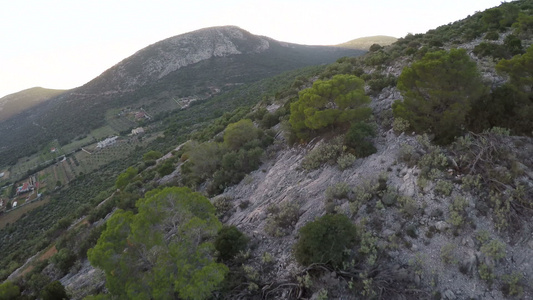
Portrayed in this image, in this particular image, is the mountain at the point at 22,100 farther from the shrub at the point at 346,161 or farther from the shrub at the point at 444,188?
the shrub at the point at 444,188

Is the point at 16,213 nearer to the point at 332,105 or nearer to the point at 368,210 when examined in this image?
the point at 332,105

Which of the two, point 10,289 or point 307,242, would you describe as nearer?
point 307,242

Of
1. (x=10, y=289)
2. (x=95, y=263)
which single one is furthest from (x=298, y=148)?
(x=10, y=289)

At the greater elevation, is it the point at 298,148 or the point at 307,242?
the point at 298,148

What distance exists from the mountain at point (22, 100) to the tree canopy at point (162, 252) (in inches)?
7730

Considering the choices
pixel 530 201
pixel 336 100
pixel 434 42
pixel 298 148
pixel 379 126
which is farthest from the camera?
pixel 434 42

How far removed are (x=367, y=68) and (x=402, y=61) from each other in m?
4.09

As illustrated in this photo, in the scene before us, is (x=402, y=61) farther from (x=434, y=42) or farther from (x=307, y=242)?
(x=307, y=242)

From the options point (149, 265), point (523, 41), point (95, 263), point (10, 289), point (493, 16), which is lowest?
point (10, 289)

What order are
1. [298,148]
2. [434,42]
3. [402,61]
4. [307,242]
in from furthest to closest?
[434,42] < [402,61] < [298,148] < [307,242]

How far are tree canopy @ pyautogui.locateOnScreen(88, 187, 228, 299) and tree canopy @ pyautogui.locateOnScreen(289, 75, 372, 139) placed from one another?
10.0m

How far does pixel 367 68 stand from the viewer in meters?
28.6

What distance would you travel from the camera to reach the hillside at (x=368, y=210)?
361 inches

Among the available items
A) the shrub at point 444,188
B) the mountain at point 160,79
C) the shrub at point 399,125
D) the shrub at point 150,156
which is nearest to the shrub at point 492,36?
the shrub at point 399,125
